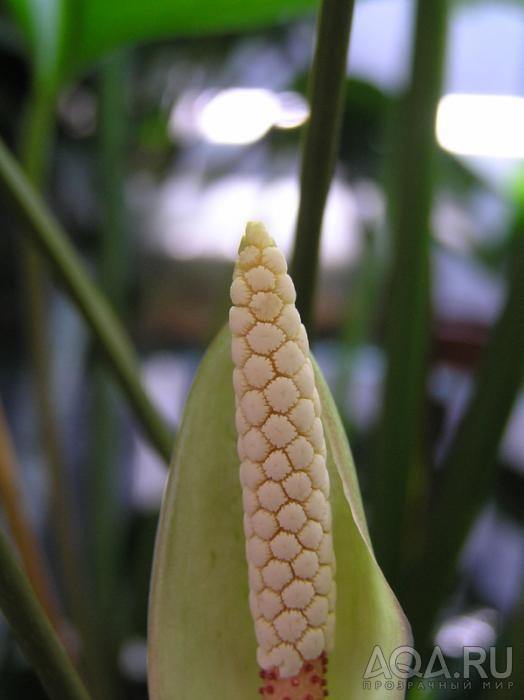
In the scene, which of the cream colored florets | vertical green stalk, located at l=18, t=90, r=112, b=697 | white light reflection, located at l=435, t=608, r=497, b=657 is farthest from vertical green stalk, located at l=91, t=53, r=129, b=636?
the cream colored florets

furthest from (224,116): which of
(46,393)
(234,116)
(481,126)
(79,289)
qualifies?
(79,289)

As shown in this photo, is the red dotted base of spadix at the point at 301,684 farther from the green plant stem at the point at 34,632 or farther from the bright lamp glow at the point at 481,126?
the bright lamp glow at the point at 481,126

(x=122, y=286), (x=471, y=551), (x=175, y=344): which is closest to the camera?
(x=122, y=286)

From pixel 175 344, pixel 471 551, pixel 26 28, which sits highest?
pixel 26 28

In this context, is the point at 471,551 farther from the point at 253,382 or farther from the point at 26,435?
the point at 253,382

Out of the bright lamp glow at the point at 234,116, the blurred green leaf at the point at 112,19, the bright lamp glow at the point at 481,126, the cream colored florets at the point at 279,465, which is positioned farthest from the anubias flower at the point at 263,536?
the bright lamp glow at the point at 234,116

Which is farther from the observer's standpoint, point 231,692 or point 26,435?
point 26,435

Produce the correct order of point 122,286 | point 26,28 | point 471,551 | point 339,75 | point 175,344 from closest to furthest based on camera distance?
point 339,75 < point 26,28 < point 122,286 < point 471,551 < point 175,344

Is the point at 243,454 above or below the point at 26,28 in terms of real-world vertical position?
below

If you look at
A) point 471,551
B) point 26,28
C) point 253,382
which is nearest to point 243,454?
point 253,382
